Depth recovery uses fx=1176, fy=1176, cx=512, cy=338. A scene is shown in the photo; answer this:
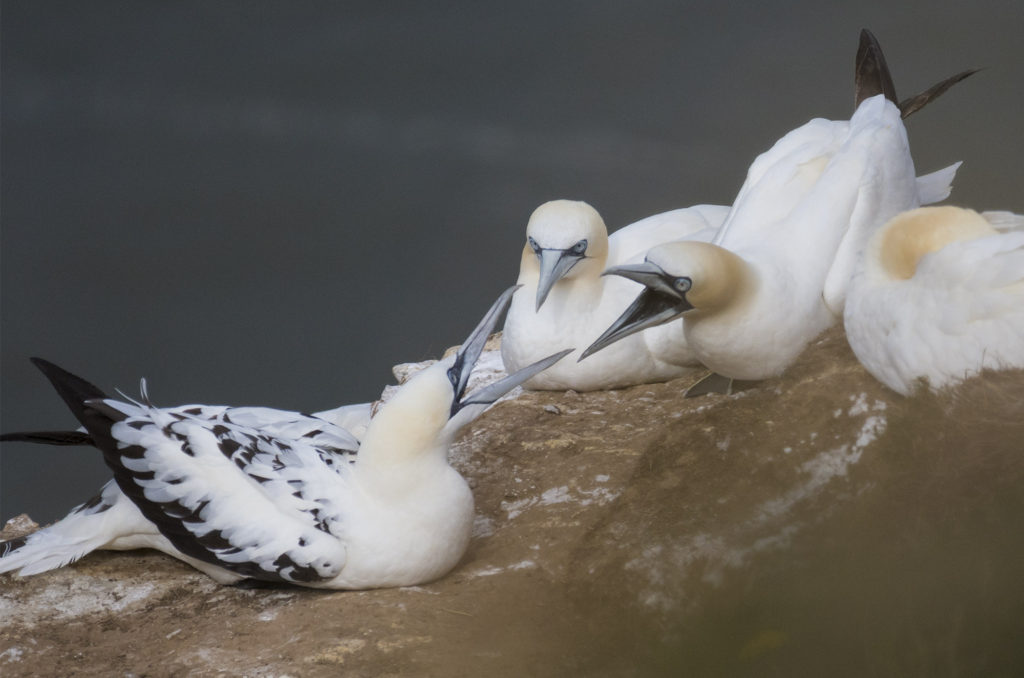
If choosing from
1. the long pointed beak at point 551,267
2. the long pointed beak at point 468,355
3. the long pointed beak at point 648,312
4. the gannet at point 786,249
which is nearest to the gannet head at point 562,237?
the long pointed beak at point 551,267

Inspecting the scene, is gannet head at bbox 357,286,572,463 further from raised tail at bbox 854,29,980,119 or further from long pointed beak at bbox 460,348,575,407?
raised tail at bbox 854,29,980,119

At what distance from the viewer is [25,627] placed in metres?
4.14

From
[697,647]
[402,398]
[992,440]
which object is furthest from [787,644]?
[402,398]

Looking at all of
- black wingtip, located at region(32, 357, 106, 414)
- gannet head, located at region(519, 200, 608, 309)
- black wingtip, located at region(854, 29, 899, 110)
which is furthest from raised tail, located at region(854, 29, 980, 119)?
black wingtip, located at region(32, 357, 106, 414)

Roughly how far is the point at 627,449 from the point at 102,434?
2.06 metres

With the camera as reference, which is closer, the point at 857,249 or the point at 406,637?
the point at 406,637

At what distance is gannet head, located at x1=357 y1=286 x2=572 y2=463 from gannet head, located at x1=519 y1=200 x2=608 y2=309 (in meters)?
1.36

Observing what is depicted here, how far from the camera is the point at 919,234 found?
165 inches

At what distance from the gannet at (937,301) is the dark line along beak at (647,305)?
657 mm

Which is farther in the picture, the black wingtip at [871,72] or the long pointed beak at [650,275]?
the black wingtip at [871,72]

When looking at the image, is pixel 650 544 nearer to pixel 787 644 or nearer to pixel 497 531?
pixel 497 531

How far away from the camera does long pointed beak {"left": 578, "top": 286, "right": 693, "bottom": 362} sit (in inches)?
180

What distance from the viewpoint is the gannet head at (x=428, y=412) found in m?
4.06

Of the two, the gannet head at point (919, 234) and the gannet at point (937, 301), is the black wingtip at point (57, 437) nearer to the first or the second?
the gannet at point (937, 301)
